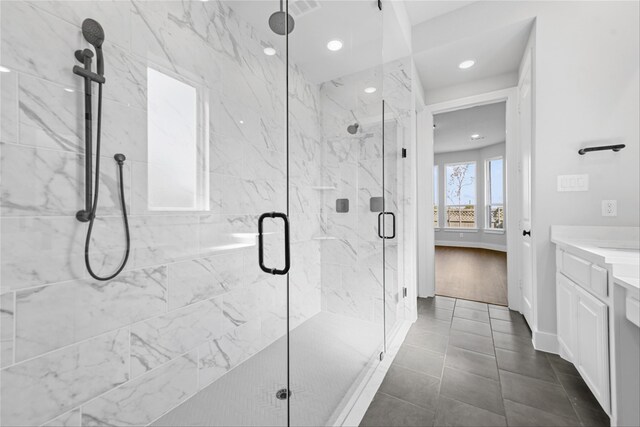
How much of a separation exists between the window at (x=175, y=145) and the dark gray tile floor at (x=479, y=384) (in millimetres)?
1520

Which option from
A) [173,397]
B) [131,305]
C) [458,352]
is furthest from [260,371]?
[458,352]

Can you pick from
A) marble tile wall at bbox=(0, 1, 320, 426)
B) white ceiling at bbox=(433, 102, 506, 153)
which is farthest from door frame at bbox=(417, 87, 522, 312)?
marble tile wall at bbox=(0, 1, 320, 426)

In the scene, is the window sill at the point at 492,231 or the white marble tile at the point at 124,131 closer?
the white marble tile at the point at 124,131

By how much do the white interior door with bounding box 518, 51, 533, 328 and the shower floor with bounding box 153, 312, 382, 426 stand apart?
149 centimetres

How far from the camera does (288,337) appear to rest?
1.57 metres

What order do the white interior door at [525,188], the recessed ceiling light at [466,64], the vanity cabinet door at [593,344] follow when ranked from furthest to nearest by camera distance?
the recessed ceiling light at [466,64]
the white interior door at [525,188]
the vanity cabinet door at [593,344]

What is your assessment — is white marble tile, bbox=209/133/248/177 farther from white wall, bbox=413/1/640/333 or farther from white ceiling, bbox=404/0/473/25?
white wall, bbox=413/1/640/333

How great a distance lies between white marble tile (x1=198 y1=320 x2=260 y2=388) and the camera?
154 cm

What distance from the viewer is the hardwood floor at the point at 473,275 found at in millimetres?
3400

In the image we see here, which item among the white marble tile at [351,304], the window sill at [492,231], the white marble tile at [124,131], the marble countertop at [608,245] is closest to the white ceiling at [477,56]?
the marble countertop at [608,245]

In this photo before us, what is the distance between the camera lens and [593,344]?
1382mm

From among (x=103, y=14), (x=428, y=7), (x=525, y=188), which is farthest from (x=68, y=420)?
(x=428, y=7)

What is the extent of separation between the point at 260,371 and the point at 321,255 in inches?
33.8

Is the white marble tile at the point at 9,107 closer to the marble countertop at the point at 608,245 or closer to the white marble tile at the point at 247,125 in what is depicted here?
the white marble tile at the point at 247,125
